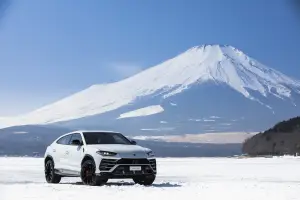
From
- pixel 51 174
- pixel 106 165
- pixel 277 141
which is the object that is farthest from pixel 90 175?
pixel 277 141

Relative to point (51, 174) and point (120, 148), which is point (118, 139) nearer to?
point (120, 148)

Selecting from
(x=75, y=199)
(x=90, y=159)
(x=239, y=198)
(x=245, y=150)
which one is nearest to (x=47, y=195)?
(x=75, y=199)

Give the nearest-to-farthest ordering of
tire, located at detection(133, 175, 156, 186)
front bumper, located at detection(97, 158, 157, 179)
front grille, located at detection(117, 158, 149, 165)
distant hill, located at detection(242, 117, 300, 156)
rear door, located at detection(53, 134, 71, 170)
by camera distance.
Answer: front bumper, located at detection(97, 158, 157, 179) → front grille, located at detection(117, 158, 149, 165) → tire, located at detection(133, 175, 156, 186) → rear door, located at detection(53, 134, 71, 170) → distant hill, located at detection(242, 117, 300, 156)

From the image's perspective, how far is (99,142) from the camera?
1622cm

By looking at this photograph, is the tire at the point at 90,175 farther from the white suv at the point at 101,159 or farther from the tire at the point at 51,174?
the tire at the point at 51,174

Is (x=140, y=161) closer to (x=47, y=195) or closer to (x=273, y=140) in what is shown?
(x=47, y=195)

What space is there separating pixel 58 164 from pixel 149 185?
263cm

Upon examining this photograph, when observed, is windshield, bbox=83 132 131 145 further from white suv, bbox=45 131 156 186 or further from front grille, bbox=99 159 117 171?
front grille, bbox=99 159 117 171

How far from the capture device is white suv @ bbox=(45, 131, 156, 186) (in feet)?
49.0

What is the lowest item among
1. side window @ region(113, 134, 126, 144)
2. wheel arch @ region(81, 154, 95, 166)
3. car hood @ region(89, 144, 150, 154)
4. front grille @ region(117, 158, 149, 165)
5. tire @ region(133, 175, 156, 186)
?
tire @ region(133, 175, 156, 186)

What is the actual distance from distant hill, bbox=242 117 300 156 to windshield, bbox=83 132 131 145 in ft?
286

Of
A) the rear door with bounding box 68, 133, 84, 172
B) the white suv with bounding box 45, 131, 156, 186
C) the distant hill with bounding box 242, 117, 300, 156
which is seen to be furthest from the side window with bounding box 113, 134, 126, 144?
the distant hill with bounding box 242, 117, 300, 156

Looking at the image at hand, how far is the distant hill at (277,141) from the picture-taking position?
106125 millimetres

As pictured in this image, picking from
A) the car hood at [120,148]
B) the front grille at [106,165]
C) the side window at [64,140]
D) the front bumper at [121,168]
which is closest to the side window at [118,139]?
the car hood at [120,148]
